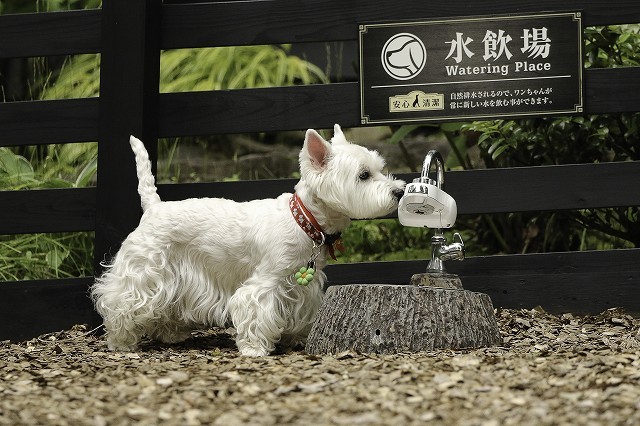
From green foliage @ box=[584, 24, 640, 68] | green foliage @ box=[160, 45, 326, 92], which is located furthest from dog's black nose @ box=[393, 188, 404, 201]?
green foliage @ box=[160, 45, 326, 92]

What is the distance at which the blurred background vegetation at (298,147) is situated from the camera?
18.5ft

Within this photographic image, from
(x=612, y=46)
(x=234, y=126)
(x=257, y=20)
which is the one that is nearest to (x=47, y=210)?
(x=234, y=126)

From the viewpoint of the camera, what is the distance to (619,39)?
567 centimetres

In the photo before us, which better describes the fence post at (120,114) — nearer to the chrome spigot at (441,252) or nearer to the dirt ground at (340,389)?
the dirt ground at (340,389)

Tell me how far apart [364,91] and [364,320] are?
1.64m

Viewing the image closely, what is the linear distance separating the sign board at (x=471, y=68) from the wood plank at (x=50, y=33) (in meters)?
1.58

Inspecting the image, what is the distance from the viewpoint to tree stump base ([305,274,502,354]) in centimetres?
380

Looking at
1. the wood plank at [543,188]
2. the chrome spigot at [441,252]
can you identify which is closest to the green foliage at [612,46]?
the wood plank at [543,188]

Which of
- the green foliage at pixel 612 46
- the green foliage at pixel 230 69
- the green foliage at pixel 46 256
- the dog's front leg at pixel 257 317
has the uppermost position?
the green foliage at pixel 230 69

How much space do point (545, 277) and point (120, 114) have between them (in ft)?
8.37

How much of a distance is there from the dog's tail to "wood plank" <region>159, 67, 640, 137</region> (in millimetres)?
589

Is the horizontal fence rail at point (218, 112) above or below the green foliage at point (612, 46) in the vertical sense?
below

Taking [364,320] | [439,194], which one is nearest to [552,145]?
[439,194]

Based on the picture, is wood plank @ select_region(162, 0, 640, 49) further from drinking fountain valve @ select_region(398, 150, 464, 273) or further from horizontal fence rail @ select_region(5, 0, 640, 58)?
drinking fountain valve @ select_region(398, 150, 464, 273)
